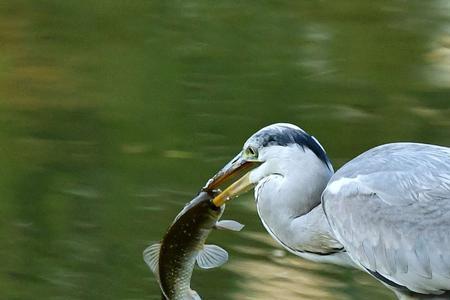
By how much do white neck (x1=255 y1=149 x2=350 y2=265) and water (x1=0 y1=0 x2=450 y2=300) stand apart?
463mm

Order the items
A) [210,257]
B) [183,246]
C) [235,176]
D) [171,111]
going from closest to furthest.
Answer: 1. [183,246]
2. [210,257]
3. [235,176]
4. [171,111]

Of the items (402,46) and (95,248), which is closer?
(95,248)

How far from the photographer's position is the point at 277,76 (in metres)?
7.50

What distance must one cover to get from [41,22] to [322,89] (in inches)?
84.4

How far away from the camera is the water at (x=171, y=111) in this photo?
226 inches

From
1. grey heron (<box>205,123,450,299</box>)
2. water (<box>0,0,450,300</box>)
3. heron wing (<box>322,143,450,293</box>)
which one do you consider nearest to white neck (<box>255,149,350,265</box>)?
grey heron (<box>205,123,450,299</box>)

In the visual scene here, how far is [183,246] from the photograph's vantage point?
4707 millimetres

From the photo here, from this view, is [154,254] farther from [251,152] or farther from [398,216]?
[398,216]

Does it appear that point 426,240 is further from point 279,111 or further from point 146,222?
point 279,111

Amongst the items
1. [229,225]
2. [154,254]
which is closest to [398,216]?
[229,225]

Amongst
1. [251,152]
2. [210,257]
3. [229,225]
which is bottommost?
[210,257]

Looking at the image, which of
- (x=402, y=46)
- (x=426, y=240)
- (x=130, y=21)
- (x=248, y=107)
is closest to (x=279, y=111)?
(x=248, y=107)

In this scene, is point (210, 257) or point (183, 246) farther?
point (210, 257)

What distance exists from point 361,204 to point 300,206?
1.01ft
